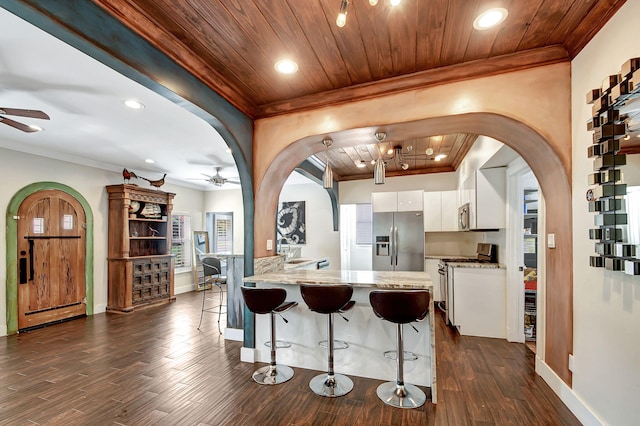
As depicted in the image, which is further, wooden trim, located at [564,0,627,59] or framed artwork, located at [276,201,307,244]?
framed artwork, located at [276,201,307,244]

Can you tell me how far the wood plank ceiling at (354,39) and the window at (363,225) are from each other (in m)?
4.04

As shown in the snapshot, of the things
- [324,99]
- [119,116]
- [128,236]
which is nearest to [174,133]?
[119,116]

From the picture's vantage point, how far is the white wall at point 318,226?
6.89 meters

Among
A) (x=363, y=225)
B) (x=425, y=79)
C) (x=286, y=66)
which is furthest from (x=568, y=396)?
(x=363, y=225)

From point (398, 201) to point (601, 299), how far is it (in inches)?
150

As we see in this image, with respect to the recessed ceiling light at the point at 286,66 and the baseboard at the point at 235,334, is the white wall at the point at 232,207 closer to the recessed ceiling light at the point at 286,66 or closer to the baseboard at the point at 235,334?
the baseboard at the point at 235,334

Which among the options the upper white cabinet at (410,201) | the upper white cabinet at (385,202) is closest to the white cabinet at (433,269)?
the upper white cabinet at (410,201)

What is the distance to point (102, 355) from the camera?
3326mm

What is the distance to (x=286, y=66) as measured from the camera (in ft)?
7.77

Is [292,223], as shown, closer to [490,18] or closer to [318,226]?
[318,226]

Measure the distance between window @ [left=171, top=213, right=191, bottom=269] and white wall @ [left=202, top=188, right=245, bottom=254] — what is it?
1.66ft

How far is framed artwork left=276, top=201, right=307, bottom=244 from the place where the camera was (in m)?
7.14

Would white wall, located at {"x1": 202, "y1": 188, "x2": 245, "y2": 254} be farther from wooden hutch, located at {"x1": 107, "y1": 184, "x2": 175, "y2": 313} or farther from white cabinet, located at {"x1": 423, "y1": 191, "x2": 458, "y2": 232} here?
white cabinet, located at {"x1": 423, "y1": 191, "x2": 458, "y2": 232}

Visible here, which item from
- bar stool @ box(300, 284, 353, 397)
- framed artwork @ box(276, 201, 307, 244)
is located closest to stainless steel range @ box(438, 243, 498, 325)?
bar stool @ box(300, 284, 353, 397)
